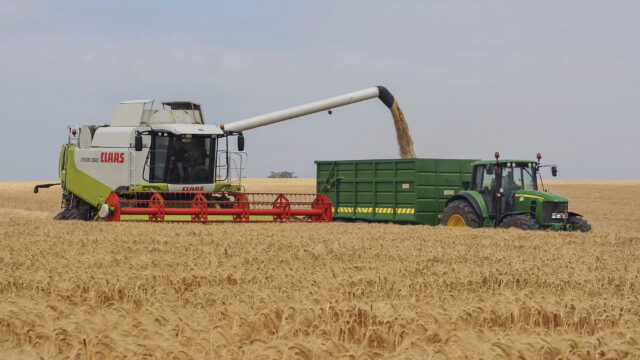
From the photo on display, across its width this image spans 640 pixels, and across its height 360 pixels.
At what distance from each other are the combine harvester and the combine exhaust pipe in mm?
3176

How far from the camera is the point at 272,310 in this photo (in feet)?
18.7

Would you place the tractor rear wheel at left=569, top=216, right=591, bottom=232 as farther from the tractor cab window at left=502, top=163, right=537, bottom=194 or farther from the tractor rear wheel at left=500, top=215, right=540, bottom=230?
the tractor cab window at left=502, top=163, right=537, bottom=194

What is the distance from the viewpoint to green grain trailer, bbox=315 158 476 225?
59.3 feet

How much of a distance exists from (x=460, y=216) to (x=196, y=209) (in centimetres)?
580

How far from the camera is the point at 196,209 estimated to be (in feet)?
53.9

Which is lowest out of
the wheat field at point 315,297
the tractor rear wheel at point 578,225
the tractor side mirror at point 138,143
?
the wheat field at point 315,297

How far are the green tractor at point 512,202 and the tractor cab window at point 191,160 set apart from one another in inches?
236

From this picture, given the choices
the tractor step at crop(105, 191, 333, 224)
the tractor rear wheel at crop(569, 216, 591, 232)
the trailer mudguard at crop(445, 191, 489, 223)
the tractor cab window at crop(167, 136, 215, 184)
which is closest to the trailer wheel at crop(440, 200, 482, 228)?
the trailer mudguard at crop(445, 191, 489, 223)

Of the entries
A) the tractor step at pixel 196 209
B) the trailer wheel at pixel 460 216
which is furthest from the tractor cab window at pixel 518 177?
the tractor step at pixel 196 209

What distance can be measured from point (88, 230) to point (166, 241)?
2704mm

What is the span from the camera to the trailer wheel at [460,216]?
614 inches

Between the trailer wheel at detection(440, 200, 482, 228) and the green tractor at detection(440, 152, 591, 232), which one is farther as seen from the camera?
the trailer wheel at detection(440, 200, 482, 228)

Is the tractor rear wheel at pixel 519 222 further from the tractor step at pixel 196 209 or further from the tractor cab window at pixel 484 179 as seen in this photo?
the tractor step at pixel 196 209

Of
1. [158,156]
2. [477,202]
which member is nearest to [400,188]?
[477,202]
